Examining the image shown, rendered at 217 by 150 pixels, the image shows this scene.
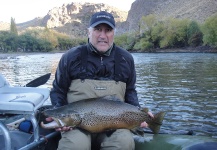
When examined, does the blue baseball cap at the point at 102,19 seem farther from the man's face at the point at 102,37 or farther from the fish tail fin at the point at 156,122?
the fish tail fin at the point at 156,122

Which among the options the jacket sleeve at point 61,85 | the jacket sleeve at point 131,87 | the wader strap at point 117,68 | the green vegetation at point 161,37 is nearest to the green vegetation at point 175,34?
the green vegetation at point 161,37

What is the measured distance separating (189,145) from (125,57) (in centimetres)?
134

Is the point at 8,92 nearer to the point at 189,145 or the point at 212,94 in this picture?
the point at 189,145

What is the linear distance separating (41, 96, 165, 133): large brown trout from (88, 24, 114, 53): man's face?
662 mm

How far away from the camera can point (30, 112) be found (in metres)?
3.49

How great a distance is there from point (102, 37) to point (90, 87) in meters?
0.65

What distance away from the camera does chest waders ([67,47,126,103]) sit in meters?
3.42

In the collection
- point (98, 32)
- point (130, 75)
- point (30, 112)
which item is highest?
point (98, 32)

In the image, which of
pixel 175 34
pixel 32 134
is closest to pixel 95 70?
pixel 32 134

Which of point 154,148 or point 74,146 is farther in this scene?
point 154,148

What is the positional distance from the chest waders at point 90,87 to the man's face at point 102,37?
0.62 feet

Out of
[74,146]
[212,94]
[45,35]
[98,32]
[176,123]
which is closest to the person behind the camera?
[74,146]

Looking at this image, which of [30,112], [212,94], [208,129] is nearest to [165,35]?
[212,94]

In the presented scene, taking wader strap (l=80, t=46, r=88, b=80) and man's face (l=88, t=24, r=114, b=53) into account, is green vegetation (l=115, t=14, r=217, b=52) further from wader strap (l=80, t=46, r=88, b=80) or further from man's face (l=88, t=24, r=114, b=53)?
wader strap (l=80, t=46, r=88, b=80)
